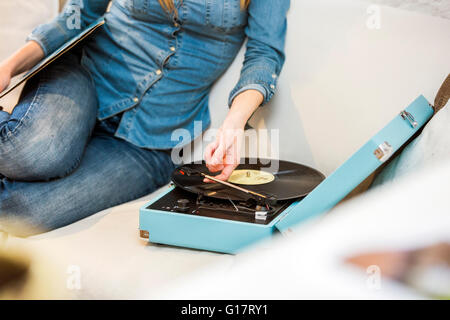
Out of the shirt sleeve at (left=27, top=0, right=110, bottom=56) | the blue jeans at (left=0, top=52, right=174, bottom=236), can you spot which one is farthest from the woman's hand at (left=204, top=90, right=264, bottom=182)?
the shirt sleeve at (left=27, top=0, right=110, bottom=56)

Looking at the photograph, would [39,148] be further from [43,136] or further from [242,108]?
[242,108]

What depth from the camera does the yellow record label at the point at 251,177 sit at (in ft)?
2.76

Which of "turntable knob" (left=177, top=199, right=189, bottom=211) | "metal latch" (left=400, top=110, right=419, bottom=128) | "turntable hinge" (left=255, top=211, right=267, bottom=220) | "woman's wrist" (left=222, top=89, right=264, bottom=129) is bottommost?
"turntable hinge" (left=255, top=211, right=267, bottom=220)

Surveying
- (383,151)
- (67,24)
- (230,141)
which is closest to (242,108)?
(230,141)

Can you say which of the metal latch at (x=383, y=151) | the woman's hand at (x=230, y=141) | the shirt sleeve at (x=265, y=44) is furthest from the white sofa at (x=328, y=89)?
the metal latch at (x=383, y=151)

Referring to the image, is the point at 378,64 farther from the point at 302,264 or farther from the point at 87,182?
the point at 87,182

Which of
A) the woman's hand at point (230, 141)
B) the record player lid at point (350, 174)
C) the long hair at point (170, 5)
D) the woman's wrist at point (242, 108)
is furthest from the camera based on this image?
the long hair at point (170, 5)

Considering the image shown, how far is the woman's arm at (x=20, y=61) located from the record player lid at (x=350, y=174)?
2.10 feet

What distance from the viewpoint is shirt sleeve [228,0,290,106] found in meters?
0.94

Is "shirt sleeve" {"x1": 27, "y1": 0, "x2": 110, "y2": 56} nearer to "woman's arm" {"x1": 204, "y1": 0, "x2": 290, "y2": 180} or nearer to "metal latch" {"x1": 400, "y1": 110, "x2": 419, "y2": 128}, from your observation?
"woman's arm" {"x1": 204, "y1": 0, "x2": 290, "y2": 180}

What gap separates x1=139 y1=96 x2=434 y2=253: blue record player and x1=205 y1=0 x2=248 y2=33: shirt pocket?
1.34ft

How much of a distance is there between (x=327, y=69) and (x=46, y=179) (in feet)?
2.18

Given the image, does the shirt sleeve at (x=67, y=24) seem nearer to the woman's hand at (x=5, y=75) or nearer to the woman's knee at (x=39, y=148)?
the woman's hand at (x=5, y=75)

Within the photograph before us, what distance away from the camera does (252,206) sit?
723 mm
